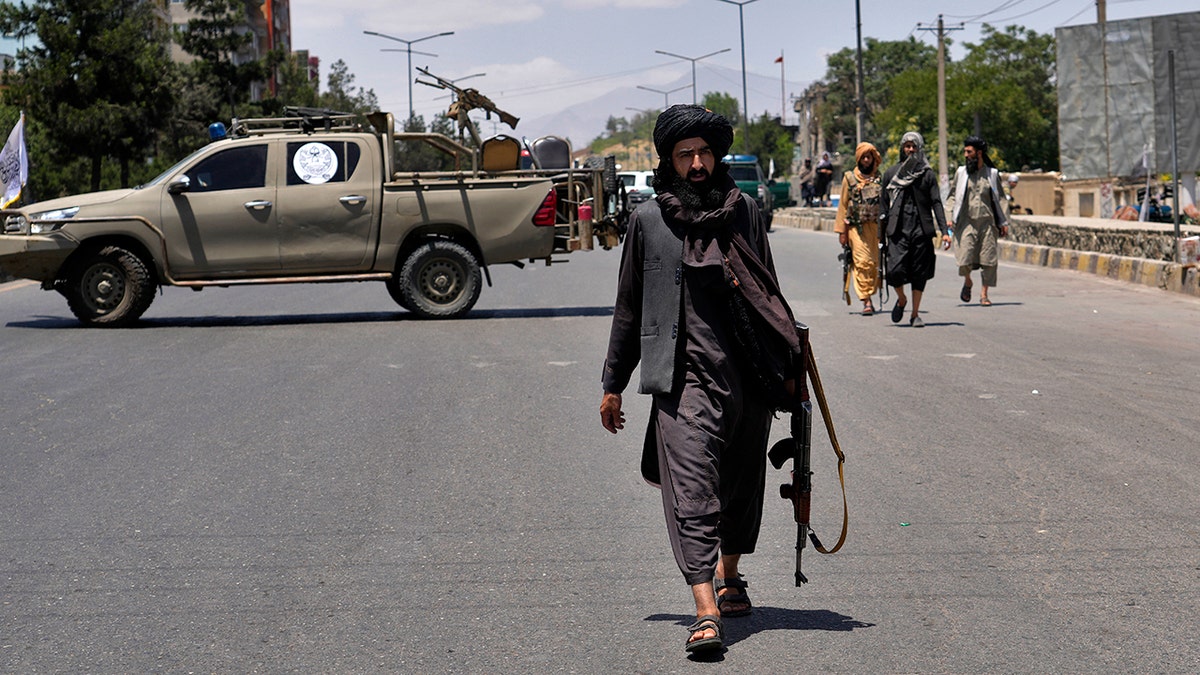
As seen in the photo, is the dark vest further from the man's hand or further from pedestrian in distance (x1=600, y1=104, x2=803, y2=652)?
the man's hand

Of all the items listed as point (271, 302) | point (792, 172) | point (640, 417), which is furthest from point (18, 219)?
point (792, 172)

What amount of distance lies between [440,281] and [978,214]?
17.7 feet

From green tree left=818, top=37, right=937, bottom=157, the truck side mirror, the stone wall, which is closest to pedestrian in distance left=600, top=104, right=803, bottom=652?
the truck side mirror

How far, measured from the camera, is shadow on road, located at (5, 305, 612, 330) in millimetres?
15203

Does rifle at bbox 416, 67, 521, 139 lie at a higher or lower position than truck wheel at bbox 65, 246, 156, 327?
higher

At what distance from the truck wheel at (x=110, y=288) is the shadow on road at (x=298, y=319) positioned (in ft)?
0.69

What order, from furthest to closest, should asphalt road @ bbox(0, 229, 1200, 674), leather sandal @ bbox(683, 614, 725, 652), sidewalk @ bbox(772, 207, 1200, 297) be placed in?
sidewalk @ bbox(772, 207, 1200, 297), asphalt road @ bbox(0, 229, 1200, 674), leather sandal @ bbox(683, 614, 725, 652)

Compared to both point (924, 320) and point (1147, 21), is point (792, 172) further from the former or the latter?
point (924, 320)

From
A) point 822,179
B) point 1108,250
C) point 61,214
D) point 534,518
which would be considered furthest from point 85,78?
point 534,518

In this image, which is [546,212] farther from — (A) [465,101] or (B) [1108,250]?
(B) [1108,250]

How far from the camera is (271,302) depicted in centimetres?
1800

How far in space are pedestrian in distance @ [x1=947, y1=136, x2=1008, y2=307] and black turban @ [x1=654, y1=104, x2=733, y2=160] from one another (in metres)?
10.7

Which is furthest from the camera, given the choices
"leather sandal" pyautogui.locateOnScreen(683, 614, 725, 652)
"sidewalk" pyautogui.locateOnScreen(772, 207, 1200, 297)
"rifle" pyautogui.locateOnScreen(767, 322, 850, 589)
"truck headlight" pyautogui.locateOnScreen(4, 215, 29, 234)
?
"sidewalk" pyautogui.locateOnScreen(772, 207, 1200, 297)

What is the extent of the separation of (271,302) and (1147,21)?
3669 cm
